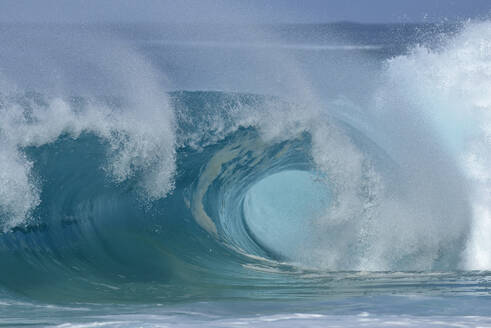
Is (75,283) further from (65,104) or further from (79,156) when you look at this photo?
(65,104)

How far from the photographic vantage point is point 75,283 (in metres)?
4.41

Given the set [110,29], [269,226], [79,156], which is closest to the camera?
[79,156]

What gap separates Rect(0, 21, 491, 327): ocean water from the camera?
4.08 m

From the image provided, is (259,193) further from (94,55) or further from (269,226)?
(94,55)

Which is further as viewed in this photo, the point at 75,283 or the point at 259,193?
the point at 259,193

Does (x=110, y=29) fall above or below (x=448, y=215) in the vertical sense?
above

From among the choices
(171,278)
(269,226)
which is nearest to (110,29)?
(269,226)

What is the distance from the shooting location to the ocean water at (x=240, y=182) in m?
4.08

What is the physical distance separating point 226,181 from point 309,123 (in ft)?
4.23

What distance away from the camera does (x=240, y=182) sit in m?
7.07

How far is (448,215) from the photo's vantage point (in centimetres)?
632

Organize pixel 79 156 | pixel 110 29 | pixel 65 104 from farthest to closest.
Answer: pixel 110 29 < pixel 65 104 < pixel 79 156

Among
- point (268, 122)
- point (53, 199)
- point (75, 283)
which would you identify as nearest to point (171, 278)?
point (75, 283)

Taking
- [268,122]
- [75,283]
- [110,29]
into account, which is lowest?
[75,283]
